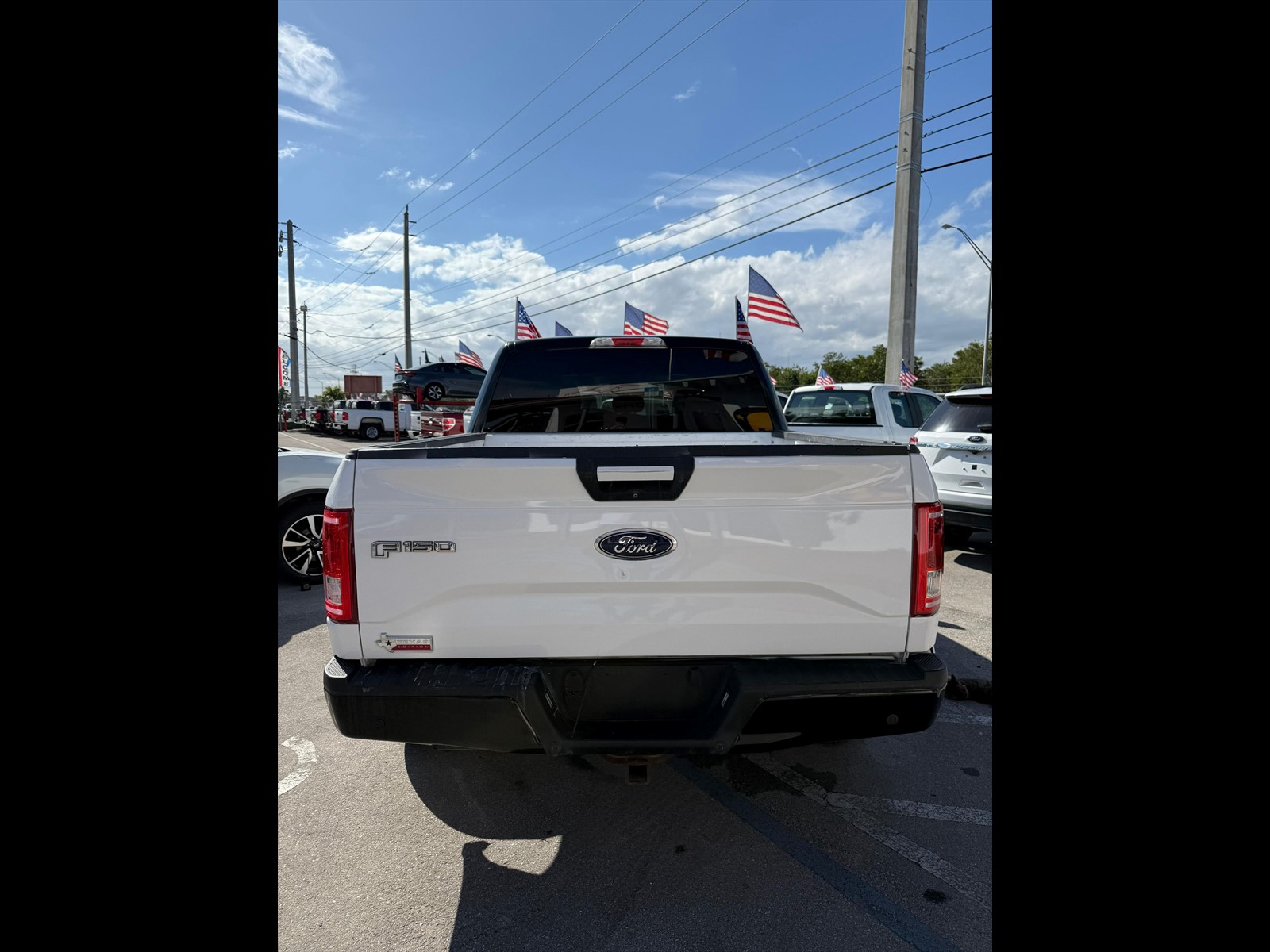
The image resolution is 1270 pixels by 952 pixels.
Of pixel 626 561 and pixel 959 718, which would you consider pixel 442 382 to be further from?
pixel 626 561

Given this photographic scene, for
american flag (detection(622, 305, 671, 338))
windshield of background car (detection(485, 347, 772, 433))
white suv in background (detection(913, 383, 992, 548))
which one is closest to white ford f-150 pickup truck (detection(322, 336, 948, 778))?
windshield of background car (detection(485, 347, 772, 433))

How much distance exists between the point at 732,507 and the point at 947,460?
5.67m

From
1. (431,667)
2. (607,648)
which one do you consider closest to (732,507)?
(607,648)

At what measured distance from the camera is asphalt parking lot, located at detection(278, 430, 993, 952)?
2.11 metres

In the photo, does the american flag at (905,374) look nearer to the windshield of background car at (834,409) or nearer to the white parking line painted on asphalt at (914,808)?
the windshield of background car at (834,409)

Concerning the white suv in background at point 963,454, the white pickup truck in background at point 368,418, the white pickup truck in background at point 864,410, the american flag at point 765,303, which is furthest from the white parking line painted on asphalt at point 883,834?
the white pickup truck in background at point 368,418

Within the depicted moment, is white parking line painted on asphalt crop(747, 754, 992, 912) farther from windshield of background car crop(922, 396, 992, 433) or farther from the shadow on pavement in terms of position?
windshield of background car crop(922, 396, 992, 433)

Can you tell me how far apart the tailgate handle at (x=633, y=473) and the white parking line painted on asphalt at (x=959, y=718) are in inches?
103

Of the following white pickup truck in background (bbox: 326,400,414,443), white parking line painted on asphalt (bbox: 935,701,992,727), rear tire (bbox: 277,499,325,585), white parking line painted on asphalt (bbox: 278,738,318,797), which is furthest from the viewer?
white pickup truck in background (bbox: 326,400,414,443)

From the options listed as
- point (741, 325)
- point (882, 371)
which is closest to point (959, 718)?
point (741, 325)

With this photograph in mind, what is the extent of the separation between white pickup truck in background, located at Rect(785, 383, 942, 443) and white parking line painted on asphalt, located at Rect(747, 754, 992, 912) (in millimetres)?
6677

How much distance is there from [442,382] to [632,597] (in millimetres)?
25139
